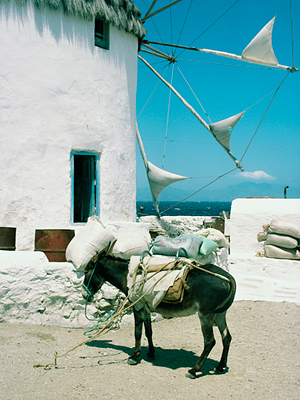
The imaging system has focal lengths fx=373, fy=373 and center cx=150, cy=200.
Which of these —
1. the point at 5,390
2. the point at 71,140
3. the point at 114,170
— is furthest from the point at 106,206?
the point at 5,390

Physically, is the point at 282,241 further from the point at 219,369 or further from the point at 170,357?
the point at 219,369

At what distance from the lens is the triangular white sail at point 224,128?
11.2 m

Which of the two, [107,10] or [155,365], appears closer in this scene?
[155,365]

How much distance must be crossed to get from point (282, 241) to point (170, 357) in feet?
20.0

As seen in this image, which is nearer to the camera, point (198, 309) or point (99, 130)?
point (198, 309)

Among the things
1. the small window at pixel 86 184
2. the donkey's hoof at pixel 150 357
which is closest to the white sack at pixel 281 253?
the small window at pixel 86 184

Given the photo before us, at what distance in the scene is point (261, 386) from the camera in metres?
4.02

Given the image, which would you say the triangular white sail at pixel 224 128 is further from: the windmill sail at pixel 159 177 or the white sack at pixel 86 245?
the white sack at pixel 86 245

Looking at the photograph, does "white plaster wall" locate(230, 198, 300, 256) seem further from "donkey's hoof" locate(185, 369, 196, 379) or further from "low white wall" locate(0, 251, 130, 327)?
"donkey's hoof" locate(185, 369, 196, 379)

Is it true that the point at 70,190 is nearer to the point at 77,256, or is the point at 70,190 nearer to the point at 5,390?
the point at 77,256

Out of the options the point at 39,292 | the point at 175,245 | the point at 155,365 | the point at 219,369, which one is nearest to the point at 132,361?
the point at 155,365

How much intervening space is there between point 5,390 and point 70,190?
4.56 metres

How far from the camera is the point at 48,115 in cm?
749

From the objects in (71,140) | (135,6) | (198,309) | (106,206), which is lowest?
(198,309)
